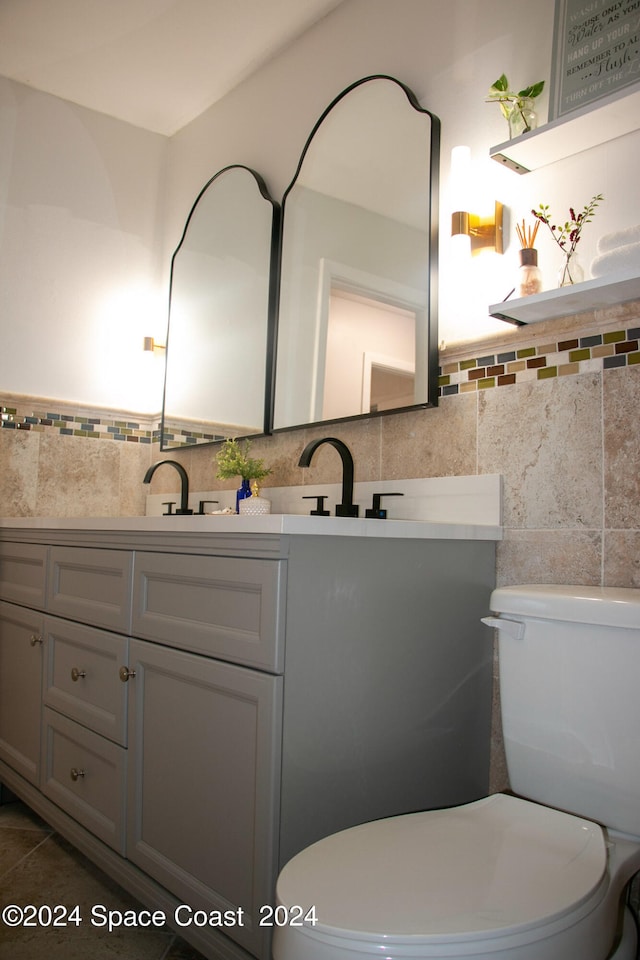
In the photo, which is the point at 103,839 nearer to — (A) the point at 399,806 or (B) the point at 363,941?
(A) the point at 399,806

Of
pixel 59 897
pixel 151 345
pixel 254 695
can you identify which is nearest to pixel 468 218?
pixel 254 695

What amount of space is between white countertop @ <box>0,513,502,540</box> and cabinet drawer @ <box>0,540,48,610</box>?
34cm

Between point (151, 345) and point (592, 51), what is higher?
point (592, 51)

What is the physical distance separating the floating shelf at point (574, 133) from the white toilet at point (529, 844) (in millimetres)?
895

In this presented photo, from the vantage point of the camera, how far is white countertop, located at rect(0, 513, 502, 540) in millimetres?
1201

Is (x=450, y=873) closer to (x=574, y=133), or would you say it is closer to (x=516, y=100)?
(x=574, y=133)

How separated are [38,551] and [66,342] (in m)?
0.99

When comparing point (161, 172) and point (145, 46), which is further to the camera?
point (161, 172)

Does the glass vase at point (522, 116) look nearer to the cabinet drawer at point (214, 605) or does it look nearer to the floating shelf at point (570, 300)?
the floating shelf at point (570, 300)

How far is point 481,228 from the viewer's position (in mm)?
1668

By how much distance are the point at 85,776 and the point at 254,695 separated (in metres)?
0.75

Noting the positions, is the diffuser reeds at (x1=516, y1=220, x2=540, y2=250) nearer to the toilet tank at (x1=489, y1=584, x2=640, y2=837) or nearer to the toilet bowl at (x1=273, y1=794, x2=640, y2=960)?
the toilet tank at (x1=489, y1=584, x2=640, y2=837)

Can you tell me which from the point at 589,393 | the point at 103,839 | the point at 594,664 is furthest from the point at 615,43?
the point at 103,839

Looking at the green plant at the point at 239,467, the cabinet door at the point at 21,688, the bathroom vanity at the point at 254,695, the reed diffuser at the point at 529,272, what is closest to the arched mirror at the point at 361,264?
the green plant at the point at 239,467
